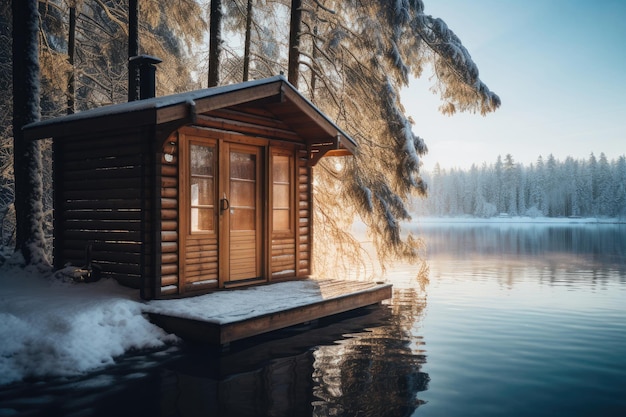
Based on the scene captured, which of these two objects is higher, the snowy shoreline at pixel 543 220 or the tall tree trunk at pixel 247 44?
the tall tree trunk at pixel 247 44

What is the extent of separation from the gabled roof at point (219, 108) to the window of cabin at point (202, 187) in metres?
0.64

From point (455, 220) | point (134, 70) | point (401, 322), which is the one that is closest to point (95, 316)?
point (401, 322)

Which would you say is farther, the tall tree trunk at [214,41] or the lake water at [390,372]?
the tall tree trunk at [214,41]

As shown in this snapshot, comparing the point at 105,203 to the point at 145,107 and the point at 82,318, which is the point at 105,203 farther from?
the point at 82,318

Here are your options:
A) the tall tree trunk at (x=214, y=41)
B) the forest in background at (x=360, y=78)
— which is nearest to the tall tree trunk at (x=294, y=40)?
the forest in background at (x=360, y=78)

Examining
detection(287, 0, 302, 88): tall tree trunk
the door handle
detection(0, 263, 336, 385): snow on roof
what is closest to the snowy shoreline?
detection(287, 0, 302, 88): tall tree trunk

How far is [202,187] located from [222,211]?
0.53m

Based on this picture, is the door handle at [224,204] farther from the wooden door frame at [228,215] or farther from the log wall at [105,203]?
the log wall at [105,203]

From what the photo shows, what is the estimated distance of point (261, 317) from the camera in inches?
281

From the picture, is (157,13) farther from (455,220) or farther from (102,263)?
(455,220)

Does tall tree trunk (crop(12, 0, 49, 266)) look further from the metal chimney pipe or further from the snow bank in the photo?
the metal chimney pipe

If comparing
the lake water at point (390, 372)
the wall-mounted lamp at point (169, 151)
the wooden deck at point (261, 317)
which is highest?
the wall-mounted lamp at point (169, 151)

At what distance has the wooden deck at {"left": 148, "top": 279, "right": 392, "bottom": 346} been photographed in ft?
21.9

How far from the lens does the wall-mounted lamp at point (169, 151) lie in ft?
26.1
